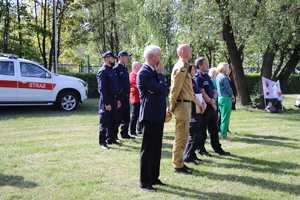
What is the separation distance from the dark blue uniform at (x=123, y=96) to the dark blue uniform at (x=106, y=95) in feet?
2.04

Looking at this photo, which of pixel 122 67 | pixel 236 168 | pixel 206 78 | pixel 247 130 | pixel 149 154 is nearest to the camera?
pixel 149 154

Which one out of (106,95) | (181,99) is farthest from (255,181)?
(106,95)

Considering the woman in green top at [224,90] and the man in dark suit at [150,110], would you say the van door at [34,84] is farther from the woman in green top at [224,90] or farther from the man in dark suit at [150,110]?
the man in dark suit at [150,110]

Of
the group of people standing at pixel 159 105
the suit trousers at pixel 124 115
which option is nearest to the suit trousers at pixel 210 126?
the group of people standing at pixel 159 105

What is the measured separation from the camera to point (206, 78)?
253 inches

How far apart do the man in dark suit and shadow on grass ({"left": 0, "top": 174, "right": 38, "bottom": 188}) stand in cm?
163

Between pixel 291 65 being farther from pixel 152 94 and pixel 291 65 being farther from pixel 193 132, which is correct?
pixel 152 94

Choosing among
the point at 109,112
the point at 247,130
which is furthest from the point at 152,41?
the point at 109,112

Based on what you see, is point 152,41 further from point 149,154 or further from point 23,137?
point 149,154

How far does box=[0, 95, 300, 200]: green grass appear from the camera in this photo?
4562mm

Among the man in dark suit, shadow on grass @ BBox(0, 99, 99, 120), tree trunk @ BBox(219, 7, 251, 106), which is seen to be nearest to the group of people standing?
the man in dark suit

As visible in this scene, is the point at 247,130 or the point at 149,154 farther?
the point at 247,130

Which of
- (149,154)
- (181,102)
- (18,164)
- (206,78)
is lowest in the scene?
(18,164)

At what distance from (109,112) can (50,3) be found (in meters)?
22.1
